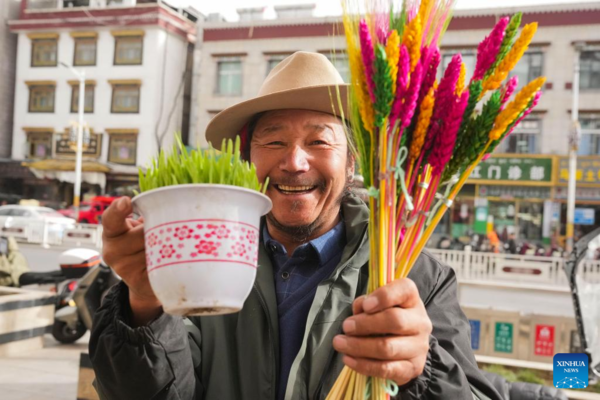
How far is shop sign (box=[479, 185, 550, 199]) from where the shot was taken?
18719 millimetres

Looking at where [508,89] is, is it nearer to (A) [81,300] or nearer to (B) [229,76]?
(A) [81,300]

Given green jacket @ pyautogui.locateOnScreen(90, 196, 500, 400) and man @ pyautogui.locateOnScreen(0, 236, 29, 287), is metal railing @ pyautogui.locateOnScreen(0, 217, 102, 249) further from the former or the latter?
green jacket @ pyautogui.locateOnScreen(90, 196, 500, 400)

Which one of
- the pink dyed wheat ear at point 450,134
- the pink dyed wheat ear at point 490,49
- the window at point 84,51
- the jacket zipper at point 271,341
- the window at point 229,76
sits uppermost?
the window at point 84,51

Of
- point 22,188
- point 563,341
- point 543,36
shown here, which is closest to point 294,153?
point 563,341

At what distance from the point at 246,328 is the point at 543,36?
66.6ft

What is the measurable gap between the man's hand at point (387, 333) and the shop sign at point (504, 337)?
482 cm

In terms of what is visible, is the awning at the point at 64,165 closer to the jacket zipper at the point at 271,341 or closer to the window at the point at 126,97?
the window at the point at 126,97

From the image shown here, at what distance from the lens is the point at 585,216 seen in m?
18.2

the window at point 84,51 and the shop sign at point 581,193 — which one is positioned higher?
the window at point 84,51

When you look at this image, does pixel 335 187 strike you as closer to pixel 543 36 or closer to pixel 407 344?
pixel 407 344

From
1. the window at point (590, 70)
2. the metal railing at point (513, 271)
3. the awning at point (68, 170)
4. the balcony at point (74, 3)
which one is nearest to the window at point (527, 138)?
the window at point (590, 70)

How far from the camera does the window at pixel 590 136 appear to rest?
18.6m

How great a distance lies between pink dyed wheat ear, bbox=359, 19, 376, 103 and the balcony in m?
24.8

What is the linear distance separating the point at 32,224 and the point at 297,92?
17283 millimetres
